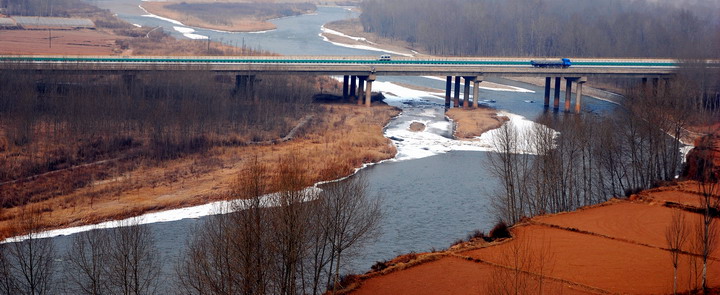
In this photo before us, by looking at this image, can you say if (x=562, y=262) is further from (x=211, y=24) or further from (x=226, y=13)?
(x=226, y=13)

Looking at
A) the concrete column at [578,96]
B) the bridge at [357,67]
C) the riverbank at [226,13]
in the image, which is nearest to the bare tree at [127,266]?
the bridge at [357,67]

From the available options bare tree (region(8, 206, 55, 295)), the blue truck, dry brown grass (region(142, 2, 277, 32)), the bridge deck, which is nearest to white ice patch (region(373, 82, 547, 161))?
the bridge deck

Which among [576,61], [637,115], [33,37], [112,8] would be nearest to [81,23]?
[33,37]

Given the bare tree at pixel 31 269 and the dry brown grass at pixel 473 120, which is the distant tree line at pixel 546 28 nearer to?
the dry brown grass at pixel 473 120

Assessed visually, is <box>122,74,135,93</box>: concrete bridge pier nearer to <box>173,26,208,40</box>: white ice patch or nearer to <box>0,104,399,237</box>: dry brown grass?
<box>0,104,399,237</box>: dry brown grass

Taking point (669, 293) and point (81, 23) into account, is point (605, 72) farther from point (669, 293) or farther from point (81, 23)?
point (81, 23)

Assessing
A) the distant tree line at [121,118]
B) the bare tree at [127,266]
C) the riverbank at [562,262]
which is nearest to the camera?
the bare tree at [127,266]
